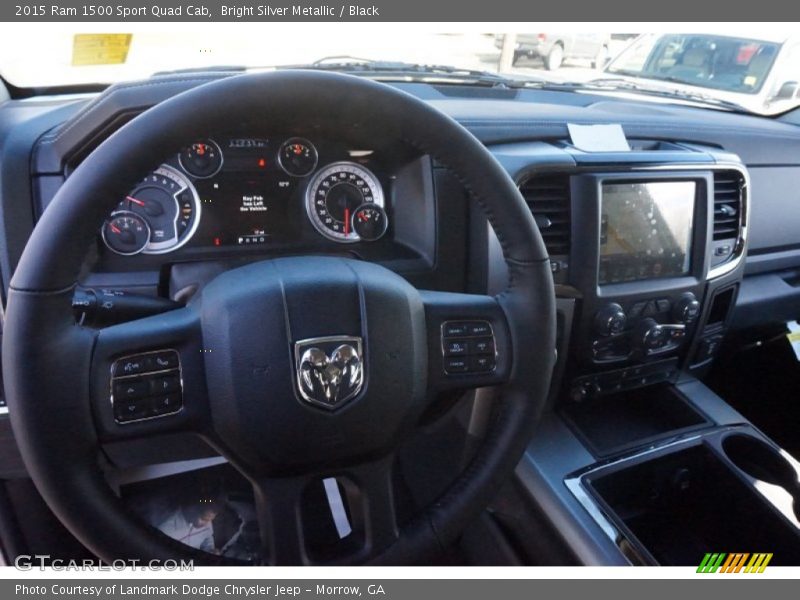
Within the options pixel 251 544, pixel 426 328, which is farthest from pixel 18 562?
pixel 426 328

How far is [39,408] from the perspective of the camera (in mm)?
890

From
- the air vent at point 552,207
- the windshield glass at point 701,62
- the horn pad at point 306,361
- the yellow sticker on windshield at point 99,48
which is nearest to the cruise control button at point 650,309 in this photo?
the air vent at point 552,207

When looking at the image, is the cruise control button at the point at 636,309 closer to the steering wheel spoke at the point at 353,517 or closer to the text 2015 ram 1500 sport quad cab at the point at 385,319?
the text 2015 ram 1500 sport quad cab at the point at 385,319

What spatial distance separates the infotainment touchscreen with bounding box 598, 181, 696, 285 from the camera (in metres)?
1.60

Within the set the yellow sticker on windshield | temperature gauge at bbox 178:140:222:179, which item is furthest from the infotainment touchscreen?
the yellow sticker on windshield

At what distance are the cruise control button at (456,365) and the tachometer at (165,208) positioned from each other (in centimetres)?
65

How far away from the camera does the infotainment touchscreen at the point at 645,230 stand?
5.26 feet

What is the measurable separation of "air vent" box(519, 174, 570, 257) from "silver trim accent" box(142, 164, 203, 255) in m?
0.72

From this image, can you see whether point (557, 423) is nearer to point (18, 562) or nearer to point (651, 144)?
point (651, 144)

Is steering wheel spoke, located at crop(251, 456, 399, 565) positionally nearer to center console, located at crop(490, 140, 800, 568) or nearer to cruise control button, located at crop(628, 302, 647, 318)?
center console, located at crop(490, 140, 800, 568)

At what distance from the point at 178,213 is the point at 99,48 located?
1.71ft

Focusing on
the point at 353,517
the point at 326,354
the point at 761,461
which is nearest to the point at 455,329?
the point at 326,354

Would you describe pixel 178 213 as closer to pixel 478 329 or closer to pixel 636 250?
pixel 478 329

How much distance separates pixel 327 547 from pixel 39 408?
1.63 feet
